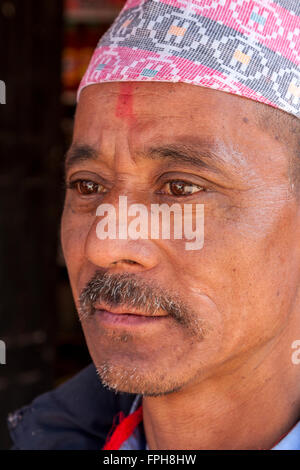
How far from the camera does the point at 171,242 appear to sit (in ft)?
5.44

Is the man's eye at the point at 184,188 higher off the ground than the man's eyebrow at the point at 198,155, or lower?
lower

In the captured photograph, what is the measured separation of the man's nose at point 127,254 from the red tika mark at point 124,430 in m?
0.67

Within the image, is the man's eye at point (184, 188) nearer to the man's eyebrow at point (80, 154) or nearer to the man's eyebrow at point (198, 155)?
the man's eyebrow at point (198, 155)

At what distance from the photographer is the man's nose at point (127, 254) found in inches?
64.1

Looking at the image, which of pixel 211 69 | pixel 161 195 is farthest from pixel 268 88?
pixel 161 195

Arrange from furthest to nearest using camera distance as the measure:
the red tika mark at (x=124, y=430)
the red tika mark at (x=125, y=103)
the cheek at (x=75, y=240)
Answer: the red tika mark at (x=124, y=430), the cheek at (x=75, y=240), the red tika mark at (x=125, y=103)

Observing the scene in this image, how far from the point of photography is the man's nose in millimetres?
1628

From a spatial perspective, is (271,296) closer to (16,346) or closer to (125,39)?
(125,39)

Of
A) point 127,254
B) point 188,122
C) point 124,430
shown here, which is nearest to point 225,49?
point 188,122

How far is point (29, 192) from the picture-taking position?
151 inches

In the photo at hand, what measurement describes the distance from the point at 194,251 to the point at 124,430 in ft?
2.48
